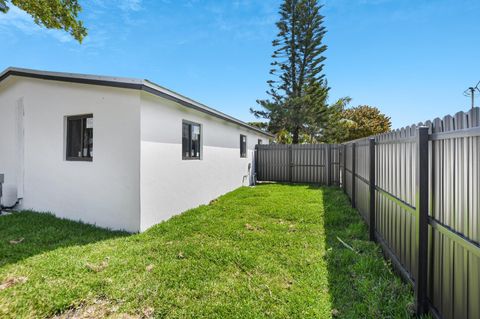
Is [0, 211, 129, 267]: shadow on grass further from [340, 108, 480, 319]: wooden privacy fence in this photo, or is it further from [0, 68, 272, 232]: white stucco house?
[340, 108, 480, 319]: wooden privacy fence

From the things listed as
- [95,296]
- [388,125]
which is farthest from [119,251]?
[388,125]

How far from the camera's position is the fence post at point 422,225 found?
215 cm

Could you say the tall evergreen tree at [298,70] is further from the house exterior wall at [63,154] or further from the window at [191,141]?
the house exterior wall at [63,154]

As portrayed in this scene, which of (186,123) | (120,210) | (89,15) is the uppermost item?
(89,15)

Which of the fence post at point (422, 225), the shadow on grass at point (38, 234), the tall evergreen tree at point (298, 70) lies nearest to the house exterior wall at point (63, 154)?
the shadow on grass at point (38, 234)

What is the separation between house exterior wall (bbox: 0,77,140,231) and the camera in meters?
4.72

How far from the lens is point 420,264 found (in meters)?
2.17

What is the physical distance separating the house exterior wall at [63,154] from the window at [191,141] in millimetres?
1742

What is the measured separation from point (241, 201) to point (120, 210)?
3598mm

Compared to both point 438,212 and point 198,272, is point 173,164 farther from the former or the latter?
point 438,212

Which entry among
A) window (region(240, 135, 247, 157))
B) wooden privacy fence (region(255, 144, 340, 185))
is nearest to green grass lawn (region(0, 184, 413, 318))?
window (region(240, 135, 247, 157))

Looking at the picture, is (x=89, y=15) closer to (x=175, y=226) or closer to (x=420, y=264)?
(x=175, y=226)

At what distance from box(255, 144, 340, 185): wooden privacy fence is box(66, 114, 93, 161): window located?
8.79 metres

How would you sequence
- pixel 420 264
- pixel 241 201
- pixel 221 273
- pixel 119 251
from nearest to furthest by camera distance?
1. pixel 420 264
2. pixel 221 273
3. pixel 119 251
4. pixel 241 201
